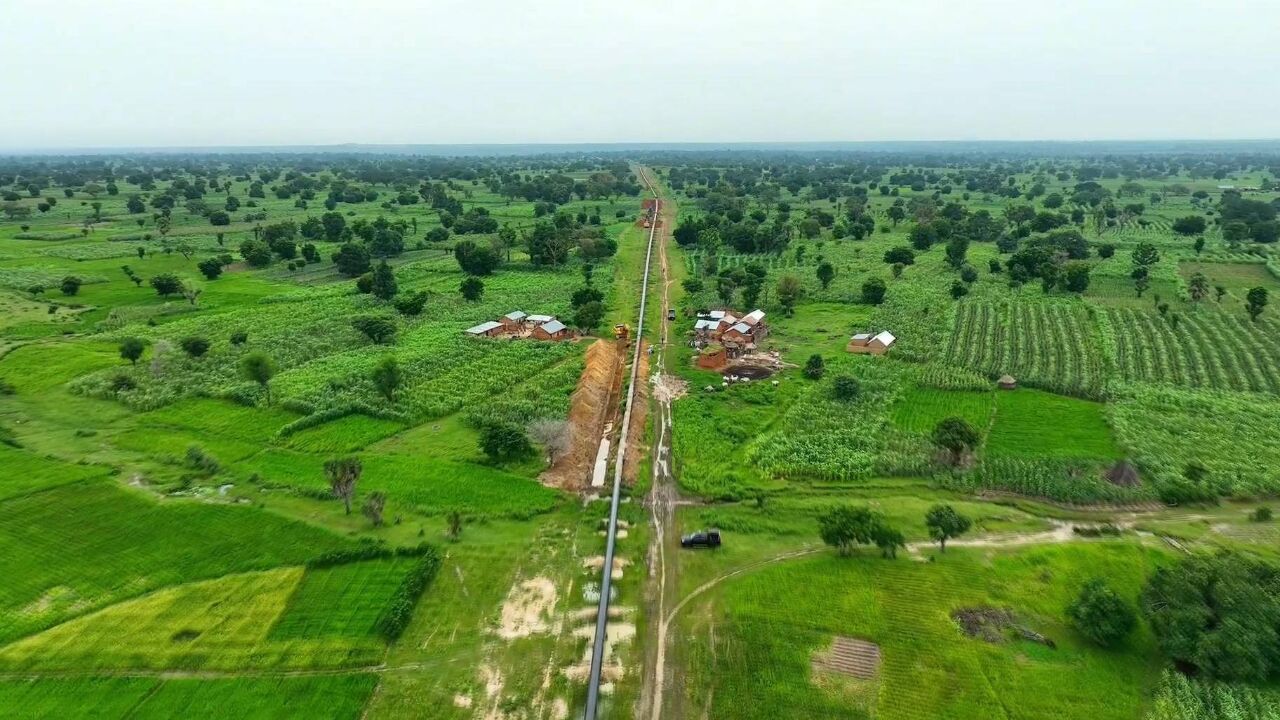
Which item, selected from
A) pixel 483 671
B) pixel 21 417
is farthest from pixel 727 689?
pixel 21 417

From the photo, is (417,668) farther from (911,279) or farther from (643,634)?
(911,279)

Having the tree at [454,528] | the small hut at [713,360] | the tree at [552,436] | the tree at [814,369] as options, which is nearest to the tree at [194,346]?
the tree at [552,436]

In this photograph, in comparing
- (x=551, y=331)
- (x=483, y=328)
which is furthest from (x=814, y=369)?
(x=483, y=328)

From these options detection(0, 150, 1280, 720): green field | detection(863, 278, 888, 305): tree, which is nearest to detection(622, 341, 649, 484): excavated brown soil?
detection(0, 150, 1280, 720): green field

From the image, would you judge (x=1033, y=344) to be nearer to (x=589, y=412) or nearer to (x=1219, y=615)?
(x=1219, y=615)

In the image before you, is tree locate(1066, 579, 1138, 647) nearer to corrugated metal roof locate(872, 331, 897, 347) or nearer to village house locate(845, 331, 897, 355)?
village house locate(845, 331, 897, 355)

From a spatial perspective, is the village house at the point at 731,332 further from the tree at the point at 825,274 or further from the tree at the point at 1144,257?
the tree at the point at 1144,257

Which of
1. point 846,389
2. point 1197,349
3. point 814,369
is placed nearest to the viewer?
point 846,389
